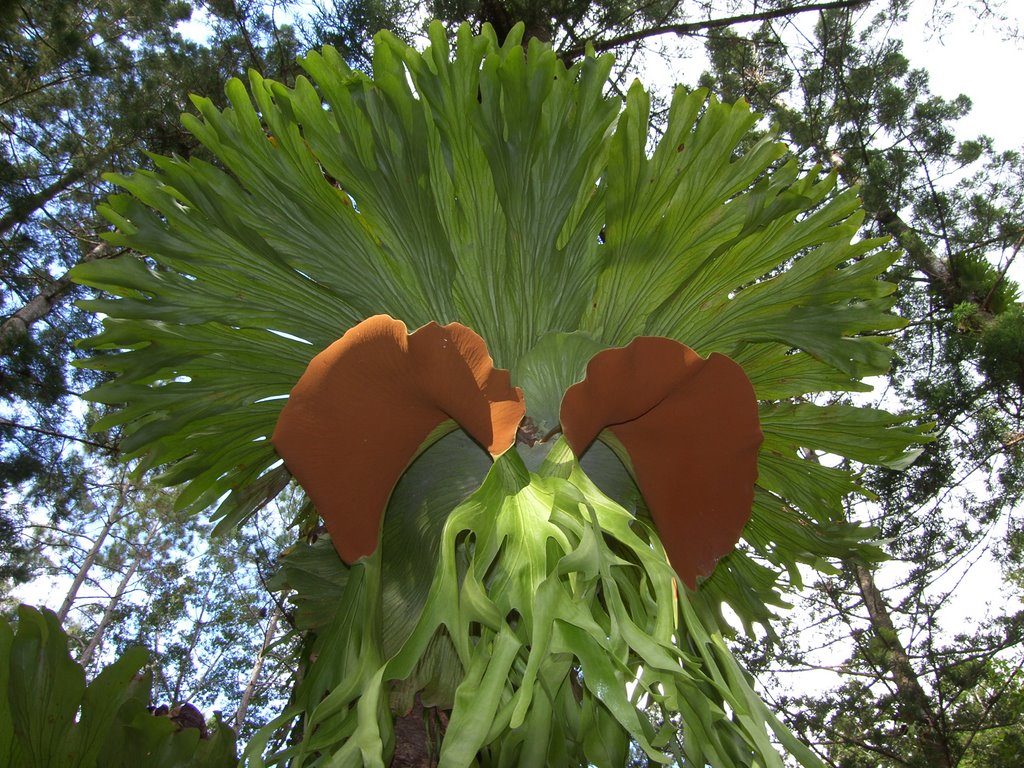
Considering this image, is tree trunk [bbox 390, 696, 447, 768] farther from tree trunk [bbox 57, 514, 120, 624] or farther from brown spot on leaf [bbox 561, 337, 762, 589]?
tree trunk [bbox 57, 514, 120, 624]

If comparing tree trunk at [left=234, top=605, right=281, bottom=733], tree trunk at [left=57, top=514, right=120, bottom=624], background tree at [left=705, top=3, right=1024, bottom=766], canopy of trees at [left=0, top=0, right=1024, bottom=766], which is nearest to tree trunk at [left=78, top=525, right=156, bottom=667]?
tree trunk at [left=57, top=514, right=120, bottom=624]

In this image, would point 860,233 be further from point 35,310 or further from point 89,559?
point 89,559

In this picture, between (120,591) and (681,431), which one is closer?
(681,431)

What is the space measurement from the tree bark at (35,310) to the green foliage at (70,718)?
12.9ft

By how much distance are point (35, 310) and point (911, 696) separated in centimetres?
596

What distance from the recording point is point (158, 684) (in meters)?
12.4

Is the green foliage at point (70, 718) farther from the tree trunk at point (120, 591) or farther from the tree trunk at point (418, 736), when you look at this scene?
the tree trunk at point (120, 591)

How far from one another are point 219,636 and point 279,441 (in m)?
16.8

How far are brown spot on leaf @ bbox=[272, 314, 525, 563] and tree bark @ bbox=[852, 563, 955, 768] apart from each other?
339 centimetres

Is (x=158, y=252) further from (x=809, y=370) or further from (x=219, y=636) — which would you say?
(x=219, y=636)

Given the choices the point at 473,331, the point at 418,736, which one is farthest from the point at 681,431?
the point at 418,736

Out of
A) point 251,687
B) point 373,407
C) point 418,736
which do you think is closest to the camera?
point 373,407

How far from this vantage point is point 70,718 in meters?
1.25

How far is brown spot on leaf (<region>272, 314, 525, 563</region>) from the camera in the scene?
1.19 metres
